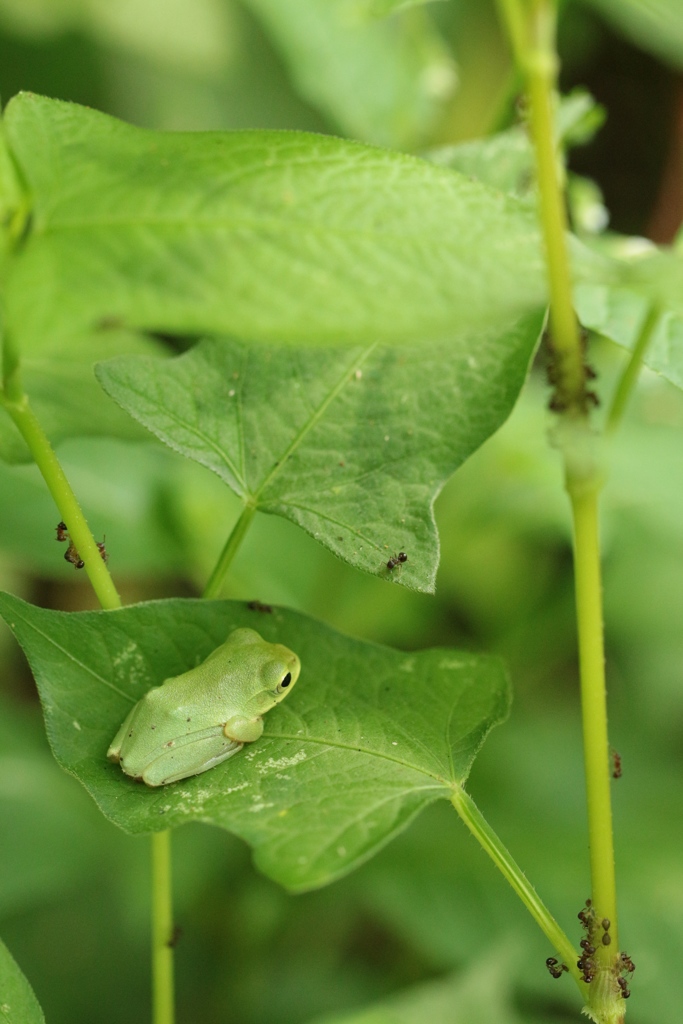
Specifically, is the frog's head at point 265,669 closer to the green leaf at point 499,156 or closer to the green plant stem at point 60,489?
the green plant stem at point 60,489

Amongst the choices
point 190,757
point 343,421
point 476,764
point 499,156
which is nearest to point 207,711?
point 190,757

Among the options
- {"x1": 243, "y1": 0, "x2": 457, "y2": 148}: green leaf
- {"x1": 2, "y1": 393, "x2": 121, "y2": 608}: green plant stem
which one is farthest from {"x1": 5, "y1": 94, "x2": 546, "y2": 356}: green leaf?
{"x1": 243, "y1": 0, "x2": 457, "y2": 148}: green leaf

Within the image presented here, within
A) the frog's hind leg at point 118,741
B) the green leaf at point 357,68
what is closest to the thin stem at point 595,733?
the frog's hind leg at point 118,741

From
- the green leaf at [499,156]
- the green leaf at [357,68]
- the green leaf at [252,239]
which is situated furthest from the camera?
the green leaf at [357,68]

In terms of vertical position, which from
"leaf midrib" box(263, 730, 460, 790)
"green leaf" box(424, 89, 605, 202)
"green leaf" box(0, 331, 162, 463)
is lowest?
"leaf midrib" box(263, 730, 460, 790)

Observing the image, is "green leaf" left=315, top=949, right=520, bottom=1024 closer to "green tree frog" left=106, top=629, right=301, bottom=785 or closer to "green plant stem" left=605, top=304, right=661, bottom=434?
"green tree frog" left=106, top=629, right=301, bottom=785
